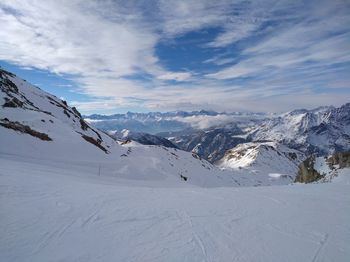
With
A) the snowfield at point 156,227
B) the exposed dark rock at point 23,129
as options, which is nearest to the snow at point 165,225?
the snowfield at point 156,227

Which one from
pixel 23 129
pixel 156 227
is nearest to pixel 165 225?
pixel 156 227

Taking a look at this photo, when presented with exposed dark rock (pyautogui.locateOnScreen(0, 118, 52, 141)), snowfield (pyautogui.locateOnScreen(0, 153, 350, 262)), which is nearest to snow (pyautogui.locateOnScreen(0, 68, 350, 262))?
snowfield (pyautogui.locateOnScreen(0, 153, 350, 262))

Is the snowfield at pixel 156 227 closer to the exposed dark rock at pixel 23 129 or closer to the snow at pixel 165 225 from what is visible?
the snow at pixel 165 225

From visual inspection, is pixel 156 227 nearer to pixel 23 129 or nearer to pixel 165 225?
pixel 165 225

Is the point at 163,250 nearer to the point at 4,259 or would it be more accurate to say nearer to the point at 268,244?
the point at 268,244

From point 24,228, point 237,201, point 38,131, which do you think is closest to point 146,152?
point 38,131

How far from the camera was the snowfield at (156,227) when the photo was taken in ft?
27.3

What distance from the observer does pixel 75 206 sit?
12.1 metres

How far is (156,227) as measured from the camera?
411 inches

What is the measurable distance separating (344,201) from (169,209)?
11.3 meters

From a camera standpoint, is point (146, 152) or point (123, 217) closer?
point (123, 217)

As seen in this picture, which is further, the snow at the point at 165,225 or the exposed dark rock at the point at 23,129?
the exposed dark rock at the point at 23,129

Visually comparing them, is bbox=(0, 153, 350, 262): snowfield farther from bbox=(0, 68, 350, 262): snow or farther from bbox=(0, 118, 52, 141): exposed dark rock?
bbox=(0, 118, 52, 141): exposed dark rock

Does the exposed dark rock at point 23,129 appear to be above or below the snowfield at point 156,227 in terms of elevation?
above
